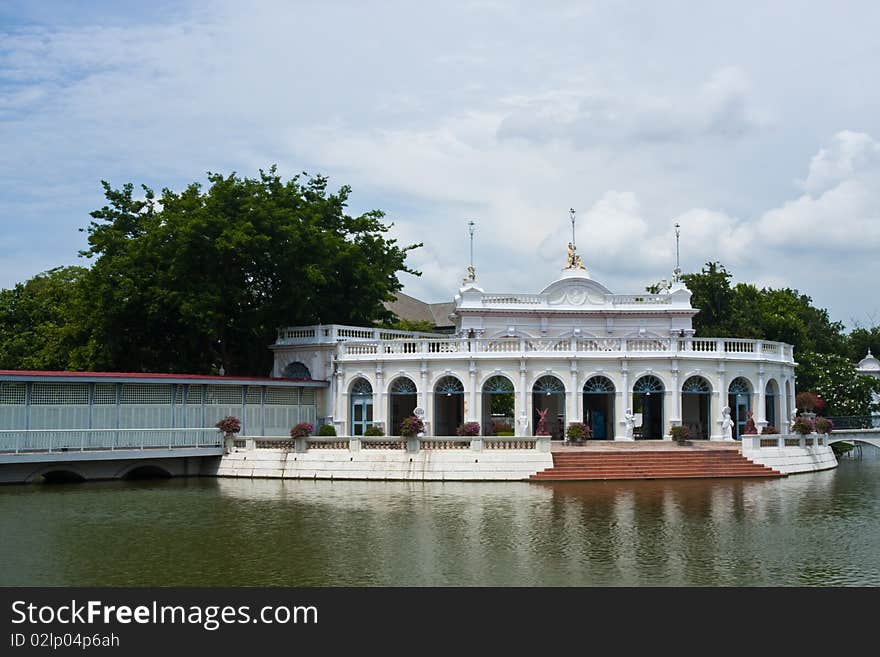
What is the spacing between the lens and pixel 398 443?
34406mm

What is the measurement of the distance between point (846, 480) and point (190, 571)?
1007 inches

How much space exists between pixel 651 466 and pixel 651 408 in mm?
9813

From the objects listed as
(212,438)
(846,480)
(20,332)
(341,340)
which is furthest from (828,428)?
(20,332)

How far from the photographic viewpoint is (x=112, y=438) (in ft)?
111

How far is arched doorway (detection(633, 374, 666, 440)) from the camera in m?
39.0

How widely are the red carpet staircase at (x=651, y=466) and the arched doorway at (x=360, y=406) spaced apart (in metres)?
9.28

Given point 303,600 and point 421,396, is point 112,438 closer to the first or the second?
point 421,396

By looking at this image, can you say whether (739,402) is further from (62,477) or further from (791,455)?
(62,477)

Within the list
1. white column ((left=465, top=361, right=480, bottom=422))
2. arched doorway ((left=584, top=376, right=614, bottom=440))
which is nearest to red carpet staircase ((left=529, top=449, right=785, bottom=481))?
white column ((left=465, top=361, right=480, bottom=422))

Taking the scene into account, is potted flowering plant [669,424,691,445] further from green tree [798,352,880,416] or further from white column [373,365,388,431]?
green tree [798,352,880,416]

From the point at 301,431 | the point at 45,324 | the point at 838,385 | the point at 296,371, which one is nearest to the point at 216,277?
the point at 296,371

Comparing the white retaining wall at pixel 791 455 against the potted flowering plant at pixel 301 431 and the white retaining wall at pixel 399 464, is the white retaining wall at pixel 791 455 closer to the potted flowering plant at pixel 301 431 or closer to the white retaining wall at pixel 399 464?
the white retaining wall at pixel 399 464

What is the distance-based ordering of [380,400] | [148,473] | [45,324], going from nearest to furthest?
1. [148,473]
2. [380,400]
3. [45,324]

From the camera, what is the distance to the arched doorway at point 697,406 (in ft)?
129
